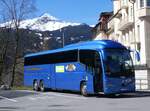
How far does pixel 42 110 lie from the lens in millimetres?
21328

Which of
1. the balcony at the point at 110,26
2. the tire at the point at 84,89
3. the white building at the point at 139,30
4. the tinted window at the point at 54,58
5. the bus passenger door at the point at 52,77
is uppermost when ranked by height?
the balcony at the point at 110,26

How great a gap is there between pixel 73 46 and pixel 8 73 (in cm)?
4079

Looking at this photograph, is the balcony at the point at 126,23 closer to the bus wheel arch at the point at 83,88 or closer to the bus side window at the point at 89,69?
the bus wheel arch at the point at 83,88

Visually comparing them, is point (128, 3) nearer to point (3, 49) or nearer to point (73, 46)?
point (3, 49)

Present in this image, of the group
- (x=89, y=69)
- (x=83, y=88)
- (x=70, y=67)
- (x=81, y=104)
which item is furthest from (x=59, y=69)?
(x=81, y=104)

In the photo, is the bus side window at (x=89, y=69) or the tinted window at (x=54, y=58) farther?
the tinted window at (x=54, y=58)

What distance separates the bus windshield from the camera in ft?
96.2

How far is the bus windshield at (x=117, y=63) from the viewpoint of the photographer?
2931 cm

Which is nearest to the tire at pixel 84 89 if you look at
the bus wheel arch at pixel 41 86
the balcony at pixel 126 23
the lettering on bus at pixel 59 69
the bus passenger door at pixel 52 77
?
the lettering on bus at pixel 59 69

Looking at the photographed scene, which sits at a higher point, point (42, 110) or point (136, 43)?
point (136, 43)

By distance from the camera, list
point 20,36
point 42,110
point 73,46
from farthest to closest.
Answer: point 20,36
point 73,46
point 42,110

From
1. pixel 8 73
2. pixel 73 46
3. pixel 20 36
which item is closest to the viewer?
pixel 73 46

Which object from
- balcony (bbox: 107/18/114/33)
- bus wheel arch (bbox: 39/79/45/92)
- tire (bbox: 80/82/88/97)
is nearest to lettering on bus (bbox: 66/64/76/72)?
tire (bbox: 80/82/88/97)

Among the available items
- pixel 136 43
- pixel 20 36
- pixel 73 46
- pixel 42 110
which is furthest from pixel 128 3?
pixel 42 110
